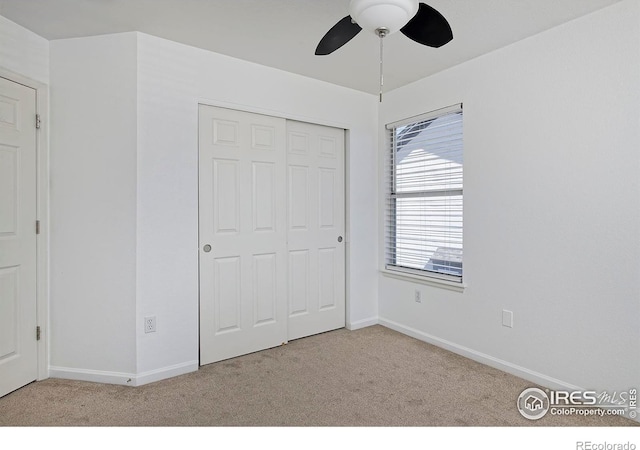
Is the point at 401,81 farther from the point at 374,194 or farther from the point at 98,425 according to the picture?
the point at 98,425

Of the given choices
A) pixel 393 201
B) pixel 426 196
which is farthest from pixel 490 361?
pixel 393 201

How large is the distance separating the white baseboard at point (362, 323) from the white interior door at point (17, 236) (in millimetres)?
2542

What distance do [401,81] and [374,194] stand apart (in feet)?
3.68

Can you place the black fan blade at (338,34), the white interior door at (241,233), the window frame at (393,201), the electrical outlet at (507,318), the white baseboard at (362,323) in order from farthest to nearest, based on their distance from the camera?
the white baseboard at (362,323) < the window frame at (393,201) < the white interior door at (241,233) < the electrical outlet at (507,318) < the black fan blade at (338,34)

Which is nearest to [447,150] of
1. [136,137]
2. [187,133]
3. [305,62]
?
[305,62]

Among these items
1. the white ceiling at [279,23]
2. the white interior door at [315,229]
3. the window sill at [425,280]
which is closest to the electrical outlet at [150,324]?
the white interior door at [315,229]

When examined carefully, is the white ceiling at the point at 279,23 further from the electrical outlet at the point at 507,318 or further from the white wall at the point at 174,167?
the electrical outlet at the point at 507,318

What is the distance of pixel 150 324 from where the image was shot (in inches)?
100.0

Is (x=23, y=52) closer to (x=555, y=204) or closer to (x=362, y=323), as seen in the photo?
(x=362, y=323)

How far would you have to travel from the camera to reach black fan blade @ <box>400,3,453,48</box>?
5.43 ft

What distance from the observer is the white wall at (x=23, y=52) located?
89.3 inches

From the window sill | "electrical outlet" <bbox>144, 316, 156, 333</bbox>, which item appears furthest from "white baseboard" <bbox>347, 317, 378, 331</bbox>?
"electrical outlet" <bbox>144, 316, 156, 333</bbox>

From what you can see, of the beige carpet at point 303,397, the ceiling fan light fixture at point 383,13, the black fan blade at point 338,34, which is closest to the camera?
the ceiling fan light fixture at point 383,13

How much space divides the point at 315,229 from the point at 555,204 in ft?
6.38
